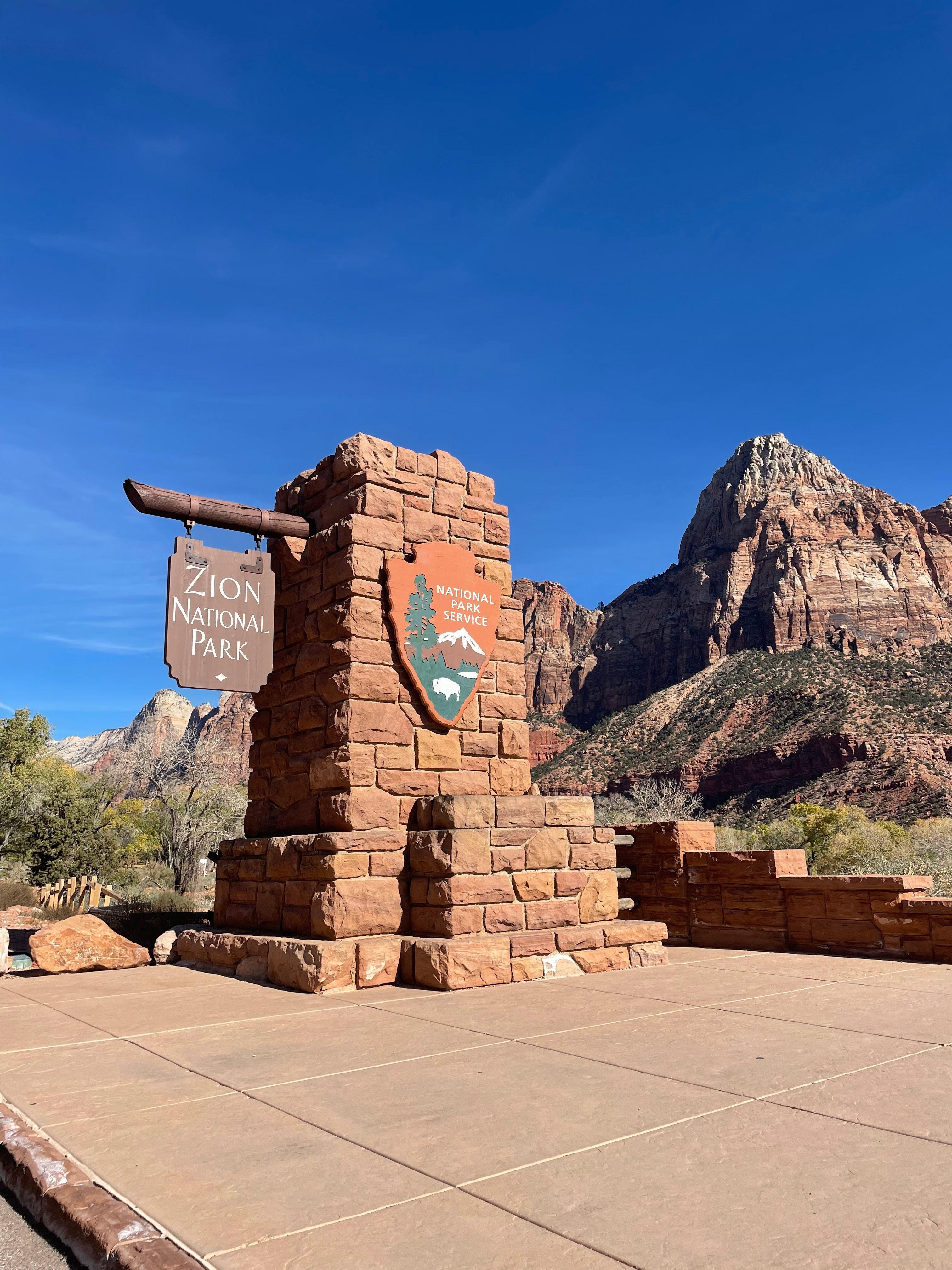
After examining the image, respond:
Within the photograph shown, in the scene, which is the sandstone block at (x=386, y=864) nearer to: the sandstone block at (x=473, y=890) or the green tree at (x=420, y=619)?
the sandstone block at (x=473, y=890)

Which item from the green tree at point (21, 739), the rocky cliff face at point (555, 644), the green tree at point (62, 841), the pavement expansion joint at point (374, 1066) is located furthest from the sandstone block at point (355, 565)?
the rocky cliff face at point (555, 644)

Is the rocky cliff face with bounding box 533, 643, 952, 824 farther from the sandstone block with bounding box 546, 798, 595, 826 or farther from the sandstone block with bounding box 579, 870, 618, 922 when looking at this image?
the sandstone block with bounding box 546, 798, 595, 826

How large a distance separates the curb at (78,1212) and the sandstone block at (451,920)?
355cm

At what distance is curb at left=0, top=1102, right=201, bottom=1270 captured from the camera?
2355 millimetres

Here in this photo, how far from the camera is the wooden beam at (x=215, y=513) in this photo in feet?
24.2

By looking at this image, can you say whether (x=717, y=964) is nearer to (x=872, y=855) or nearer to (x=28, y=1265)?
(x=28, y=1265)

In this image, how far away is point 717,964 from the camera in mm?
7613

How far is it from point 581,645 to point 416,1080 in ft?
434

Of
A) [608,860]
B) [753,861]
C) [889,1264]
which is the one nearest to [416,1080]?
[889,1264]

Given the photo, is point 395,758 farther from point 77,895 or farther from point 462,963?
point 77,895

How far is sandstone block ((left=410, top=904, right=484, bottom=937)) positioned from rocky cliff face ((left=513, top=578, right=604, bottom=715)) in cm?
11375

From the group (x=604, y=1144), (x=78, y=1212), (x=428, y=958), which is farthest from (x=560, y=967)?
(x=78, y=1212)

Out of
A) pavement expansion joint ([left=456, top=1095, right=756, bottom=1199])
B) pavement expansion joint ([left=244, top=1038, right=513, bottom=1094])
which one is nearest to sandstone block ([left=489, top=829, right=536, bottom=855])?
pavement expansion joint ([left=244, top=1038, right=513, bottom=1094])

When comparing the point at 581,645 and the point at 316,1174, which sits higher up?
the point at 581,645
